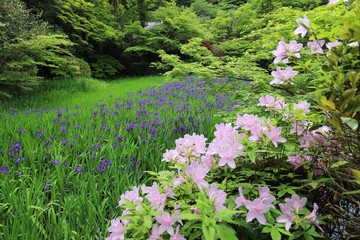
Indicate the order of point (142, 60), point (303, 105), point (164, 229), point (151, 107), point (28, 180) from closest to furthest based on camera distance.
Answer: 1. point (164, 229)
2. point (303, 105)
3. point (28, 180)
4. point (151, 107)
5. point (142, 60)

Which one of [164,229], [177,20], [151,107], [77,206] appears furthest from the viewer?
[177,20]

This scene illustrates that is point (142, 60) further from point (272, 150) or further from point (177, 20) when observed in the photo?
point (272, 150)

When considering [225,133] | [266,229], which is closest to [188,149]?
[225,133]

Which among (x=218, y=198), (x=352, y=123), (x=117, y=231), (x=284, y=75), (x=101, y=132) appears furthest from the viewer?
(x=101, y=132)

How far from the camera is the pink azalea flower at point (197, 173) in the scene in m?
0.85

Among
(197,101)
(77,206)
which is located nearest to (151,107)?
(197,101)

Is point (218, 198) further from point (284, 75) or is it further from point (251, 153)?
point (284, 75)

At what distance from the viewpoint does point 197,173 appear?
2.82ft

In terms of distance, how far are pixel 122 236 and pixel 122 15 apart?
1312cm

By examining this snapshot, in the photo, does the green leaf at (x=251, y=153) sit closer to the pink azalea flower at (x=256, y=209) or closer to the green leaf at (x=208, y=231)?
the pink azalea flower at (x=256, y=209)

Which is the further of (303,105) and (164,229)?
(303,105)

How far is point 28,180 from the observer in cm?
205

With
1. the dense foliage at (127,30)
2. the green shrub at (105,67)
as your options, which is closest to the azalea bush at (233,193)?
the dense foliage at (127,30)

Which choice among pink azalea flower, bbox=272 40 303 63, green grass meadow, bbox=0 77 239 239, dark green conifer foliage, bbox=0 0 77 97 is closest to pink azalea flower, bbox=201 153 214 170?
pink azalea flower, bbox=272 40 303 63
